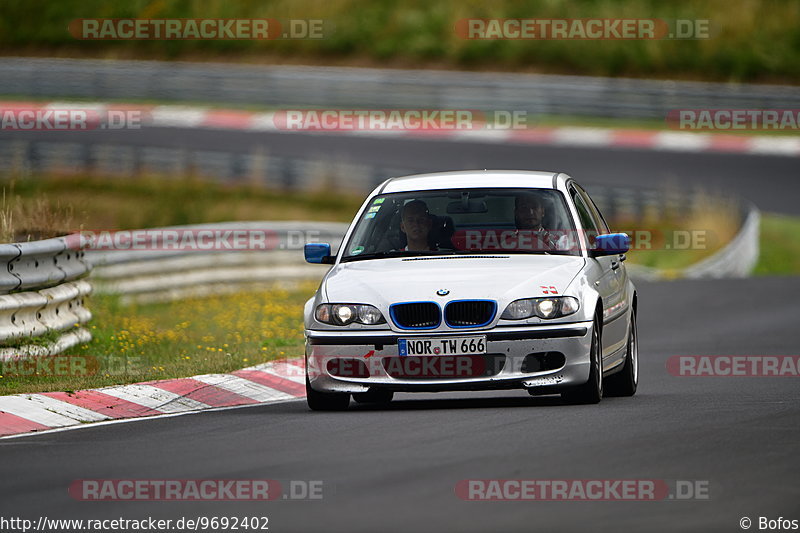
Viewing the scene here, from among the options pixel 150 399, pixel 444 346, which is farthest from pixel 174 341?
pixel 444 346

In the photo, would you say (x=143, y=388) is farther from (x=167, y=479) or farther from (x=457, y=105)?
(x=457, y=105)

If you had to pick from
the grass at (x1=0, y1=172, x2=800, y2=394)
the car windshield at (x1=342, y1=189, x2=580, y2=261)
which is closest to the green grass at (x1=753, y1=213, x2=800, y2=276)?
the grass at (x1=0, y1=172, x2=800, y2=394)

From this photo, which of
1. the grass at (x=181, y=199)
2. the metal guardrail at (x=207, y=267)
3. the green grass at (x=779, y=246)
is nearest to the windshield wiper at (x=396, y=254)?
the metal guardrail at (x=207, y=267)

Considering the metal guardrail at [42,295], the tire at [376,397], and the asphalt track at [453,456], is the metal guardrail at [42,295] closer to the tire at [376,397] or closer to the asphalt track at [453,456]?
the asphalt track at [453,456]

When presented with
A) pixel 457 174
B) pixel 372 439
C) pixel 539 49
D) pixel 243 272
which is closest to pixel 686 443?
pixel 372 439

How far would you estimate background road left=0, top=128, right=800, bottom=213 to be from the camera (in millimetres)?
31391

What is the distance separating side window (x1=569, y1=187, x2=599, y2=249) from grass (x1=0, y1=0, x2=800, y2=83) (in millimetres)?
30172

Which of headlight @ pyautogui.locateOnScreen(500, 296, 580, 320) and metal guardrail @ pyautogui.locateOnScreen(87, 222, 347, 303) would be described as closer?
headlight @ pyautogui.locateOnScreen(500, 296, 580, 320)

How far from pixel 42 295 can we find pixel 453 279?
411cm

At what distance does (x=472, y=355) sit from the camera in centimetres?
966

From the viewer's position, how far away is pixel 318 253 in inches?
422

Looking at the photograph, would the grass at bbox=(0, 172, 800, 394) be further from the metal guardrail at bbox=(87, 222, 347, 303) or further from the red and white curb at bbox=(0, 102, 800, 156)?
the red and white curb at bbox=(0, 102, 800, 156)

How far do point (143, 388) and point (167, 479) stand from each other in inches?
142

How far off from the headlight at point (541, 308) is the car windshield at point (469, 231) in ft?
2.71
